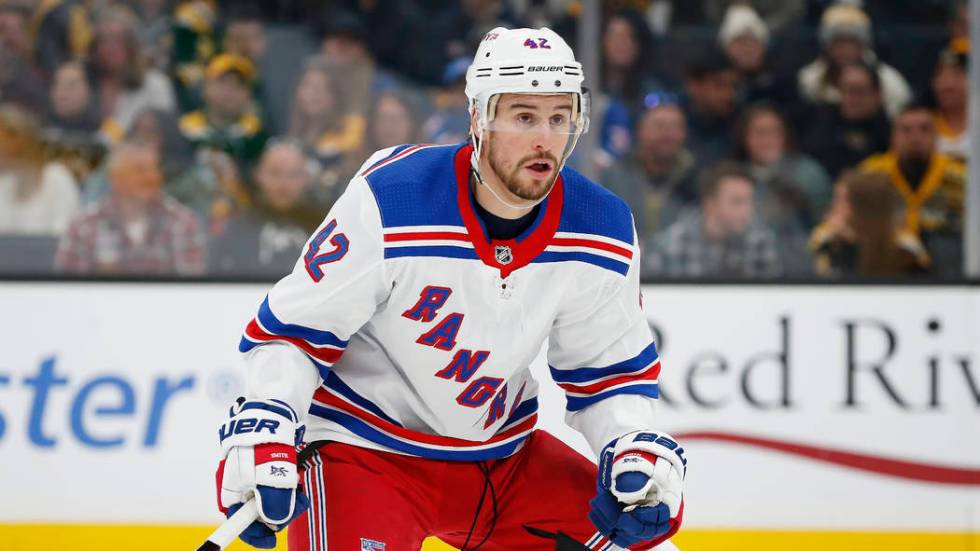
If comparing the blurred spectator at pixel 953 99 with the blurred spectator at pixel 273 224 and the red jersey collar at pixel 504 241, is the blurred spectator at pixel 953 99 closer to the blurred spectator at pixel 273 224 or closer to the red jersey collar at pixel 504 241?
the blurred spectator at pixel 273 224

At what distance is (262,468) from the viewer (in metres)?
2.06

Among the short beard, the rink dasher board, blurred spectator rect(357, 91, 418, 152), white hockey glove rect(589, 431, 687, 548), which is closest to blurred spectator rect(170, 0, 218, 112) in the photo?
blurred spectator rect(357, 91, 418, 152)

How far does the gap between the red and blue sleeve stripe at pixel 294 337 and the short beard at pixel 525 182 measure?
0.36m

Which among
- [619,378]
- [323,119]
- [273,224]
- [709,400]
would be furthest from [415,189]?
[323,119]

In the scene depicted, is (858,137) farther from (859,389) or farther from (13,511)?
(13,511)

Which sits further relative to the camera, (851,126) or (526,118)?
(851,126)

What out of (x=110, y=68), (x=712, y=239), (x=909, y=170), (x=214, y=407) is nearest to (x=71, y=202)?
(x=110, y=68)

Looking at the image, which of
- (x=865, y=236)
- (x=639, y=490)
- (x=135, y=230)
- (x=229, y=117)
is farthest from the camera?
(x=229, y=117)

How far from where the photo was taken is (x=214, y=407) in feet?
11.7

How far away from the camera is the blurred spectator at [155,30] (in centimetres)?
410

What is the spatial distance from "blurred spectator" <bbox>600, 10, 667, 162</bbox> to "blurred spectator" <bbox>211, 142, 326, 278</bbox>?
0.84 m

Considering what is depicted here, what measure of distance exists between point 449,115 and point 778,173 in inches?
36.9

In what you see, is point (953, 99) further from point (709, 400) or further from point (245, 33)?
point (245, 33)

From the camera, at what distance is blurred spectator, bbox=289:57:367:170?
402 cm
